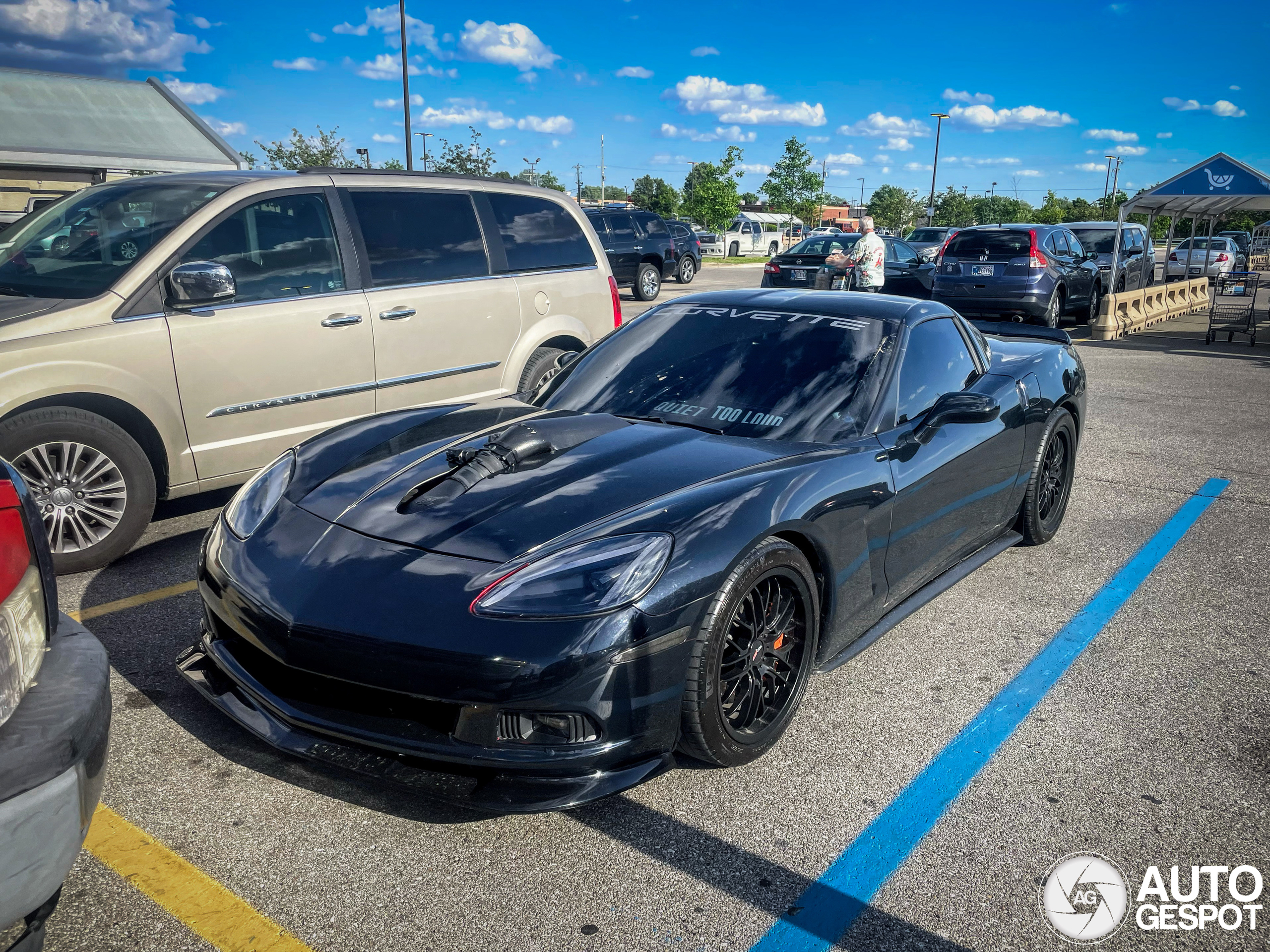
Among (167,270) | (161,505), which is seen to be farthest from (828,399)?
(161,505)

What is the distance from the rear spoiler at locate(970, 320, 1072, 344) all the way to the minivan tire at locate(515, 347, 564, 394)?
2661mm

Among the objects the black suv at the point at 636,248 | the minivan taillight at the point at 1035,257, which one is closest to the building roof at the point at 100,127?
the black suv at the point at 636,248

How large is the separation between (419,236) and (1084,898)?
15.8 ft

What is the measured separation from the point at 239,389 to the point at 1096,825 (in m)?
4.17

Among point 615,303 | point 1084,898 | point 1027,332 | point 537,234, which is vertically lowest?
point 1084,898

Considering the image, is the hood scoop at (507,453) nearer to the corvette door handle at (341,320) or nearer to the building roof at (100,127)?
the corvette door handle at (341,320)

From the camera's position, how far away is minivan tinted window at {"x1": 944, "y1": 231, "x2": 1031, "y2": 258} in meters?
14.2

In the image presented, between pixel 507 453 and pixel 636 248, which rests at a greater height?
pixel 636 248

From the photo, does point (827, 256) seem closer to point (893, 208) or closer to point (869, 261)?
point (869, 261)

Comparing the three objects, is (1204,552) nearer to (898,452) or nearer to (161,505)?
(898,452)

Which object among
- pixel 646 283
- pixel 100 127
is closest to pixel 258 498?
pixel 646 283

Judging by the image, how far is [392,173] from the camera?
577 centimetres

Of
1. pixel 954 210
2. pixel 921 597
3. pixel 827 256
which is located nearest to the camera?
pixel 921 597

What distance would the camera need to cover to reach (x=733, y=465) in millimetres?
3053
